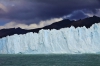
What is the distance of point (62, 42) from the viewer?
51.4m

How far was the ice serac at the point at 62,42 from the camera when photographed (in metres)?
50.5

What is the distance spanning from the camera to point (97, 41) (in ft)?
165

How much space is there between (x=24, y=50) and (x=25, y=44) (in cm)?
136

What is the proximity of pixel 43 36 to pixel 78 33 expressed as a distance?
7.72 meters

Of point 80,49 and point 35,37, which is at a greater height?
point 35,37

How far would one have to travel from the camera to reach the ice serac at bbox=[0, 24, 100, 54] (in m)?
50.5

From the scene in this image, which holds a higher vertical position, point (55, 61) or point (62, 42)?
point (62, 42)

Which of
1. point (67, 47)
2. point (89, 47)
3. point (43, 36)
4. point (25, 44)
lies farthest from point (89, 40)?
point (25, 44)

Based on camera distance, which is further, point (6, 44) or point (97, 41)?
point (6, 44)

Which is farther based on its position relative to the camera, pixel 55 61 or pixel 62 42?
pixel 62 42

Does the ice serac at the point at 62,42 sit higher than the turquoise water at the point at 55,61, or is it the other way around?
the ice serac at the point at 62,42

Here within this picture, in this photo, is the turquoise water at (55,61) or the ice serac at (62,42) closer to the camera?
the turquoise water at (55,61)

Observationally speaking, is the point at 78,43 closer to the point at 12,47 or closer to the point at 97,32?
the point at 97,32

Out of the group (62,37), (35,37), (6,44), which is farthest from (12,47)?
(62,37)
